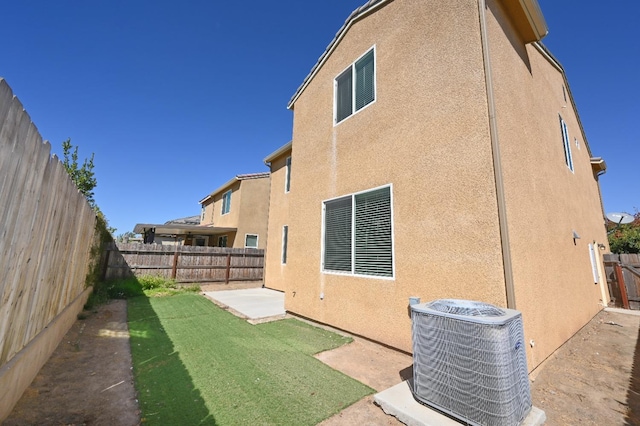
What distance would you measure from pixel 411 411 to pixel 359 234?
11.6 ft

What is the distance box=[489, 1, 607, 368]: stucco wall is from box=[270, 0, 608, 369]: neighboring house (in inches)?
1.9

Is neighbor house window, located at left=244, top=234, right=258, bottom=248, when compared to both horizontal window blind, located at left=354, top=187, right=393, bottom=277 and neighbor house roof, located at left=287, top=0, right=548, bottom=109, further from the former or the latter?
neighbor house roof, located at left=287, top=0, right=548, bottom=109

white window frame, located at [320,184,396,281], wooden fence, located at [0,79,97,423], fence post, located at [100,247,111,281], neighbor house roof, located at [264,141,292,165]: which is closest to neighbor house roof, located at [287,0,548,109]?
white window frame, located at [320,184,396,281]

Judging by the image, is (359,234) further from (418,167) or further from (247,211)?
(247,211)

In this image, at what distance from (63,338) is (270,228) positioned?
9.38 metres

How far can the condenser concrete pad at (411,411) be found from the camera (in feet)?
9.06

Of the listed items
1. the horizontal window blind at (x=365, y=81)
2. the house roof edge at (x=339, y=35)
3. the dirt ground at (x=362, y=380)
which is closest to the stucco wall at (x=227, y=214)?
the house roof edge at (x=339, y=35)

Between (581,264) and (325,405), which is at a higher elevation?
(581,264)

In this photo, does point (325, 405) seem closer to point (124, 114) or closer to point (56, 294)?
point (56, 294)

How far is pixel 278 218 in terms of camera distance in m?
13.4

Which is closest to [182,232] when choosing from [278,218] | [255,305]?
[278,218]

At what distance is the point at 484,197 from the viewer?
4.00 m

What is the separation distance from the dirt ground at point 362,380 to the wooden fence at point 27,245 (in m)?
0.33

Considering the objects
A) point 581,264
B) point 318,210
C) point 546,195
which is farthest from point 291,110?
point 581,264
